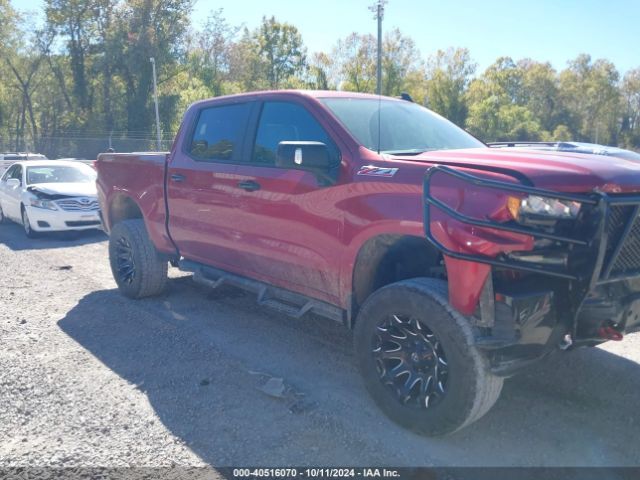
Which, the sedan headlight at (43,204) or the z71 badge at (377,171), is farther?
the sedan headlight at (43,204)

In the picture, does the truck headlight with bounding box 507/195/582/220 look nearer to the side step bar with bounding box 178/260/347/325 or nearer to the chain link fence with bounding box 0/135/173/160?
the side step bar with bounding box 178/260/347/325

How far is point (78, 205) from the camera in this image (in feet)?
35.0

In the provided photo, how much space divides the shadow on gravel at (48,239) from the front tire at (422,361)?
7820 mm

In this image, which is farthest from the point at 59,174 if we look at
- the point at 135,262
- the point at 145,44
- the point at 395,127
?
the point at 145,44

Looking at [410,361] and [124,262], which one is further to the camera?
[124,262]

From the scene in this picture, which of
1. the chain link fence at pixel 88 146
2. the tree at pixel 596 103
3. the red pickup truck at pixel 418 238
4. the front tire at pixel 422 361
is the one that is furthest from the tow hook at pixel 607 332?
the tree at pixel 596 103

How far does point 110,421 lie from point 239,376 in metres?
0.97

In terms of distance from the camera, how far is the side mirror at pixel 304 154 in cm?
388

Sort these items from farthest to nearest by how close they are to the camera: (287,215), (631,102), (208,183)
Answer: (631,102) → (208,183) → (287,215)

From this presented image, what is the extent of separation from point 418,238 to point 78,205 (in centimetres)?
856

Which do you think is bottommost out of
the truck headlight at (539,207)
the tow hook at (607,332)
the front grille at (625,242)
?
the tow hook at (607,332)

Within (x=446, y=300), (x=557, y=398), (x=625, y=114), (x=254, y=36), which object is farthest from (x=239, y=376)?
(x=625, y=114)

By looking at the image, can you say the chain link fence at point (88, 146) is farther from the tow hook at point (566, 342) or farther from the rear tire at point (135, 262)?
the tow hook at point (566, 342)

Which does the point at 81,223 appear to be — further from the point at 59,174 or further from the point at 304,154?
the point at 304,154
